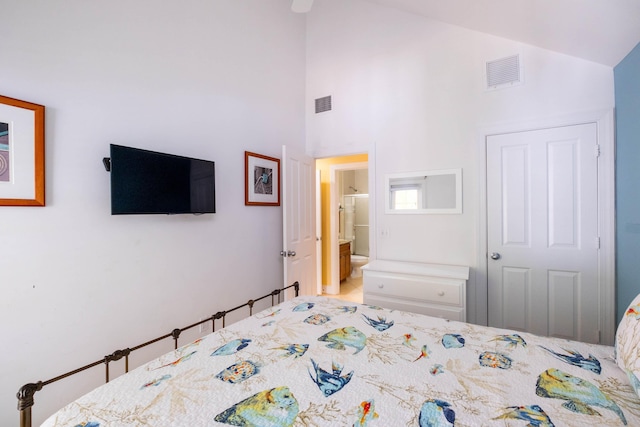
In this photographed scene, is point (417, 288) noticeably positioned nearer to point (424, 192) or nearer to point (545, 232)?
point (424, 192)

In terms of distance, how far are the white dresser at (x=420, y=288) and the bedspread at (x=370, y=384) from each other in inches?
36.8

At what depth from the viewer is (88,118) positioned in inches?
66.9

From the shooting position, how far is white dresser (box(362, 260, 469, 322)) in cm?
227

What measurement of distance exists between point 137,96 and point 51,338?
161 cm

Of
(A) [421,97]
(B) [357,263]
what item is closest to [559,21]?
(A) [421,97]

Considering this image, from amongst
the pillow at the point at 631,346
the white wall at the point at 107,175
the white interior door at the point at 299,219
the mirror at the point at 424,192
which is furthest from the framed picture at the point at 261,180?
the pillow at the point at 631,346

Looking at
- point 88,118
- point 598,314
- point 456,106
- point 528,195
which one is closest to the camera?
point 88,118

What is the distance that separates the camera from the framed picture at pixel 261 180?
2770 mm

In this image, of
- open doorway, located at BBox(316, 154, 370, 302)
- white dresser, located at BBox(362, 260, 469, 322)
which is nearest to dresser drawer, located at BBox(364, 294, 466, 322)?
white dresser, located at BBox(362, 260, 469, 322)

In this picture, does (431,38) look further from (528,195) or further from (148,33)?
(148,33)

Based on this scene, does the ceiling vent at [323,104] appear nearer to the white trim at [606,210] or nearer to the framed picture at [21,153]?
the white trim at [606,210]

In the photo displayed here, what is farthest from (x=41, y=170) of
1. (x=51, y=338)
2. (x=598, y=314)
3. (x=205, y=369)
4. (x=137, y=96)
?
(x=598, y=314)

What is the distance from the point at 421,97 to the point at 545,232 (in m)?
1.66

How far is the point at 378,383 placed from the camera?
38.1 inches
